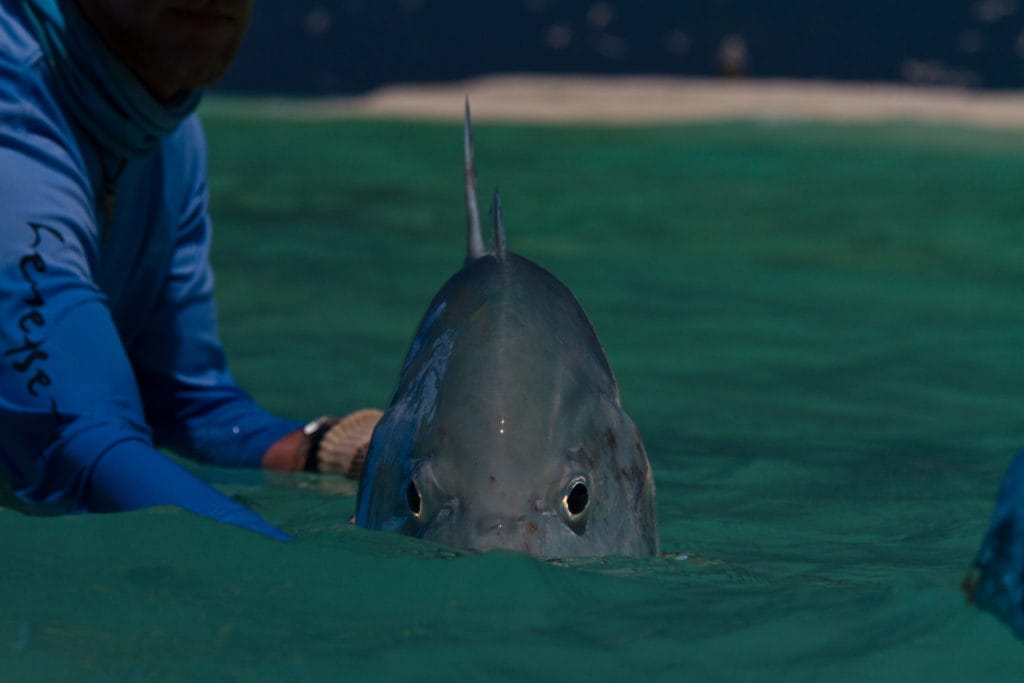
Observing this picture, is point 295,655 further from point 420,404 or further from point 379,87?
point 379,87

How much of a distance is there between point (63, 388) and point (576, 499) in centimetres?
90

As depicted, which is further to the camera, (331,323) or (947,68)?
(947,68)

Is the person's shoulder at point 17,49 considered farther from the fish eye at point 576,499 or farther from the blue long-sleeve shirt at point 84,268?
the fish eye at point 576,499

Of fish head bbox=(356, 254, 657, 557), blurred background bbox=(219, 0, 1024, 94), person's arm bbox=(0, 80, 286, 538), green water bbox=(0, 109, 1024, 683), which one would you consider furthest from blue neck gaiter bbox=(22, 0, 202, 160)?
blurred background bbox=(219, 0, 1024, 94)

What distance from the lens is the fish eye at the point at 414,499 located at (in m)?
1.95

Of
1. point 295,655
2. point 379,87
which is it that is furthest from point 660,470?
point 379,87

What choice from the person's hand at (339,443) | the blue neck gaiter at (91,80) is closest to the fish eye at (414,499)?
the blue neck gaiter at (91,80)

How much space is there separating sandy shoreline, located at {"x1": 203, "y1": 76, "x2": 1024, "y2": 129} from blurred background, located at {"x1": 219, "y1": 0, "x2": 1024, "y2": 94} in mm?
217

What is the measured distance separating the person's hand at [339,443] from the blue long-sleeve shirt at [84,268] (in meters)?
0.38

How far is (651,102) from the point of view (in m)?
18.6

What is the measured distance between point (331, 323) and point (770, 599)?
3570 millimetres

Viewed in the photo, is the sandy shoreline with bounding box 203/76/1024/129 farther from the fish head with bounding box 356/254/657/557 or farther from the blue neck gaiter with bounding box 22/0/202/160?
the fish head with bounding box 356/254/657/557

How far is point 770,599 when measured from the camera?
2076 millimetres

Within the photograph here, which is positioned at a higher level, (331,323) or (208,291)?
(208,291)
